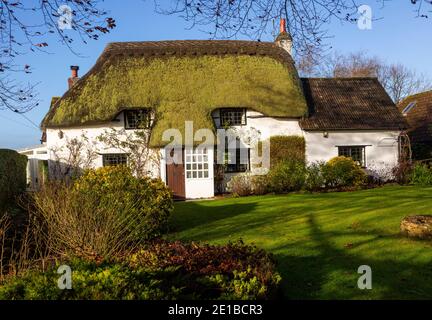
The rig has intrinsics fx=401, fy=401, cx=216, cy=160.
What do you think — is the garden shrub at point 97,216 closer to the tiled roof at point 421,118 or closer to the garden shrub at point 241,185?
the garden shrub at point 241,185

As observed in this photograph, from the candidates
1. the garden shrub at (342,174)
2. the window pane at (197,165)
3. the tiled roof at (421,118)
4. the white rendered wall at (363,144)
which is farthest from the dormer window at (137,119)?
the tiled roof at (421,118)

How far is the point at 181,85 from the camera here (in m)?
20.4

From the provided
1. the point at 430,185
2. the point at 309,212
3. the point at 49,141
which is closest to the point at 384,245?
the point at 309,212

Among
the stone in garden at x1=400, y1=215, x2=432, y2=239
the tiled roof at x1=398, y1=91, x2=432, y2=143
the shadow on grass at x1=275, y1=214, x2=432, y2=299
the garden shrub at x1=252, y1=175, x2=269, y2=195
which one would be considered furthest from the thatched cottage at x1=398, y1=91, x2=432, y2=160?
the shadow on grass at x1=275, y1=214, x2=432, y2=299

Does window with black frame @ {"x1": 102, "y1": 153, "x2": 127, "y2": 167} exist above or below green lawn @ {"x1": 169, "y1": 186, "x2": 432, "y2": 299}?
above

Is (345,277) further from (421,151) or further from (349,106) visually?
(421,151)

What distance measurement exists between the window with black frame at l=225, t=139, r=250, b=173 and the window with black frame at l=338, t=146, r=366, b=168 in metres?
4.89

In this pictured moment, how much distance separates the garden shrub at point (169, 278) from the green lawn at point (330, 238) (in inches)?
36.4

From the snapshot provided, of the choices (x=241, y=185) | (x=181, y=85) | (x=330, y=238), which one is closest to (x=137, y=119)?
(x=181, y=85)

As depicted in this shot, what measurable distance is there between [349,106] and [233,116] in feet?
20.9

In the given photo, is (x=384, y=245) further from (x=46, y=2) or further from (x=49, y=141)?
(x=49, y=141)

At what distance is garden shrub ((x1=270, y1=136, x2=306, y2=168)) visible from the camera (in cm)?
1977

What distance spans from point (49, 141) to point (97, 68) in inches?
180

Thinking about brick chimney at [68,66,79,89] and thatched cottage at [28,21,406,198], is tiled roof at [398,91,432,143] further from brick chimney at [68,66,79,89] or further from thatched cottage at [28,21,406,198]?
brick chimney at [68,66,79,89]
